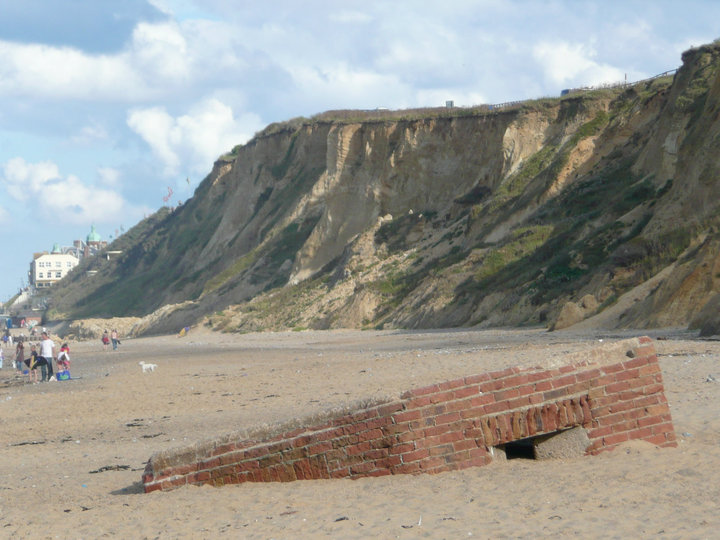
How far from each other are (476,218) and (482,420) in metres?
31.0

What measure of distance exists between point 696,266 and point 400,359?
6195 millimetres

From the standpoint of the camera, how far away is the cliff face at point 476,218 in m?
23.4

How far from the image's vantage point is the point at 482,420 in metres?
6.74

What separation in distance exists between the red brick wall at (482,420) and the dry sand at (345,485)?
14 centimetres

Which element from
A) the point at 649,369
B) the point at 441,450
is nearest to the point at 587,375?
the point at 649,369

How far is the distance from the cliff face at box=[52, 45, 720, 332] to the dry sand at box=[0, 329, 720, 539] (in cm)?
695

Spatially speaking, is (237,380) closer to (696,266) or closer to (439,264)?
(696,266)

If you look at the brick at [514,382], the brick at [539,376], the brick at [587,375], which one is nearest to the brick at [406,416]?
the brick at [514,382]

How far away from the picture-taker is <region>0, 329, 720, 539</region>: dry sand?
5594mm

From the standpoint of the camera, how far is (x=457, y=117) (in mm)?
47812

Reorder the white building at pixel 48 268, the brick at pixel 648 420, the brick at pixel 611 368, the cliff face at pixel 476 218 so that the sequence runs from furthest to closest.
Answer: the white building at pixel 48 268, the cliff face at pixel 476 218, the brick at pixel 648 420, the brick at pixel 611 368

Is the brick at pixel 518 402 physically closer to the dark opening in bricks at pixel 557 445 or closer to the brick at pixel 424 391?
the dark opening in bricks at pixel 557 445

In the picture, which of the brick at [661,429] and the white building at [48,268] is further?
the white building at [48,268]

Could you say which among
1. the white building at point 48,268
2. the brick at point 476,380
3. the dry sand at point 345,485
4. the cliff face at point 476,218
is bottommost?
the dry sand at point 345,485
